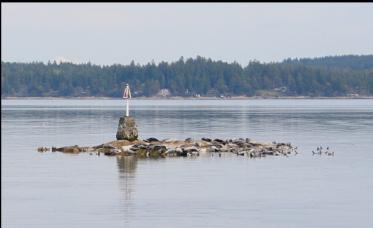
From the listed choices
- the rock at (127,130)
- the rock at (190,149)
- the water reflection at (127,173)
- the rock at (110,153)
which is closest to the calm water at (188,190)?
the water reflection at (127,173)

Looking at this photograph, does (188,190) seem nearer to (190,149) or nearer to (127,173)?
(127,173)

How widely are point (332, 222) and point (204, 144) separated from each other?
2800cm

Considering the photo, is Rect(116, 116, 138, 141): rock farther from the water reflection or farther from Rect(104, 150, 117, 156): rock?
the water reflection

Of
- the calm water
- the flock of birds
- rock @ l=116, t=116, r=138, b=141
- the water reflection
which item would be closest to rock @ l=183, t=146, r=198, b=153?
the calm water

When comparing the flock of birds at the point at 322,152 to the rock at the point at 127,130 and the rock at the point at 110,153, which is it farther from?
the rock at the point at 110,153

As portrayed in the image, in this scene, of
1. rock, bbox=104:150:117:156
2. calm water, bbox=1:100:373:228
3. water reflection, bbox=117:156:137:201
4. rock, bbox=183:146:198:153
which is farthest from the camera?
rock, bbox=104:150:117:156

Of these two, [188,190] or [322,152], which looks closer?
[188,190]

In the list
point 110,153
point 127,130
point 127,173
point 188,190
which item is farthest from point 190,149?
point 188,190

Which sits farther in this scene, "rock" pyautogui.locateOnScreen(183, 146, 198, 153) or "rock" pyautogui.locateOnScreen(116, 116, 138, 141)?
"rock" pyautogui.locateOnScreen(116, 116, 138, 141)

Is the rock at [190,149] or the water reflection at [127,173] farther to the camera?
the rock at [190,149]

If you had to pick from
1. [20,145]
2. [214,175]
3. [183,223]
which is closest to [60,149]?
[20,145]

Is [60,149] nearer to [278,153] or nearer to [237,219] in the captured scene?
[278,153]

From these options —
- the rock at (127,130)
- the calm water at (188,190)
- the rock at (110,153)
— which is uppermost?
the rock at (127,130)

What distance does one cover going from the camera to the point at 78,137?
69.8 m
